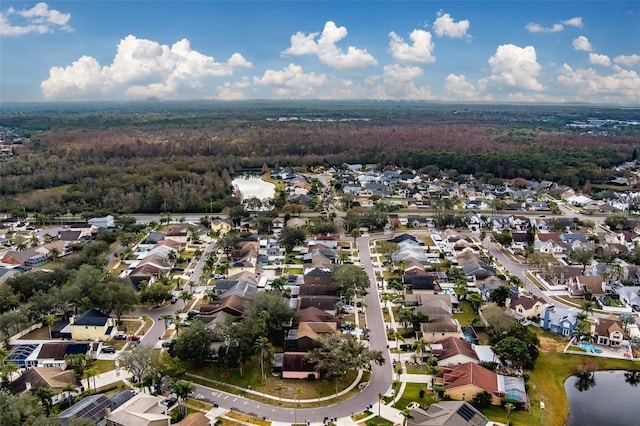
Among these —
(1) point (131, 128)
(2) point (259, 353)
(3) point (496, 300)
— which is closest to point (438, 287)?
(3) point (496, 300)

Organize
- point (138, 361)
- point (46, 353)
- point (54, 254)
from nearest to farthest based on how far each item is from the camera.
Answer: point (138, 361), point (46, 353), point (54, 254)

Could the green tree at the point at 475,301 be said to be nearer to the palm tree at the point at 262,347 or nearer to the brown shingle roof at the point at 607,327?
the brown shingle roof at the point at 607,327

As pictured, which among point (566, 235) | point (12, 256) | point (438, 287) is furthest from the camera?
point (566, 235)

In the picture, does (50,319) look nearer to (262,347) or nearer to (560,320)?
(262,347)

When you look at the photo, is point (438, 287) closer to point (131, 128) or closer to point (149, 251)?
point (149, 251)

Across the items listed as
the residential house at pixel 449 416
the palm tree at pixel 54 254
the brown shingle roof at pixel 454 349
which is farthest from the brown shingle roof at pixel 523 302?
the palm tree at pixel 54 254

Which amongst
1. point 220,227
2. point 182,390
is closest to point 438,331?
point 182,390

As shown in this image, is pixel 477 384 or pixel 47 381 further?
pixel 47 381

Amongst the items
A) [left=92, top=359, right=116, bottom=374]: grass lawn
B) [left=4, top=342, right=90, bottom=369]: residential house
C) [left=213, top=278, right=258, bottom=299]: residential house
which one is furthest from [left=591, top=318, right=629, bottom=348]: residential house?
[left=4, top=342, right=90, bottom=369]: residential house
